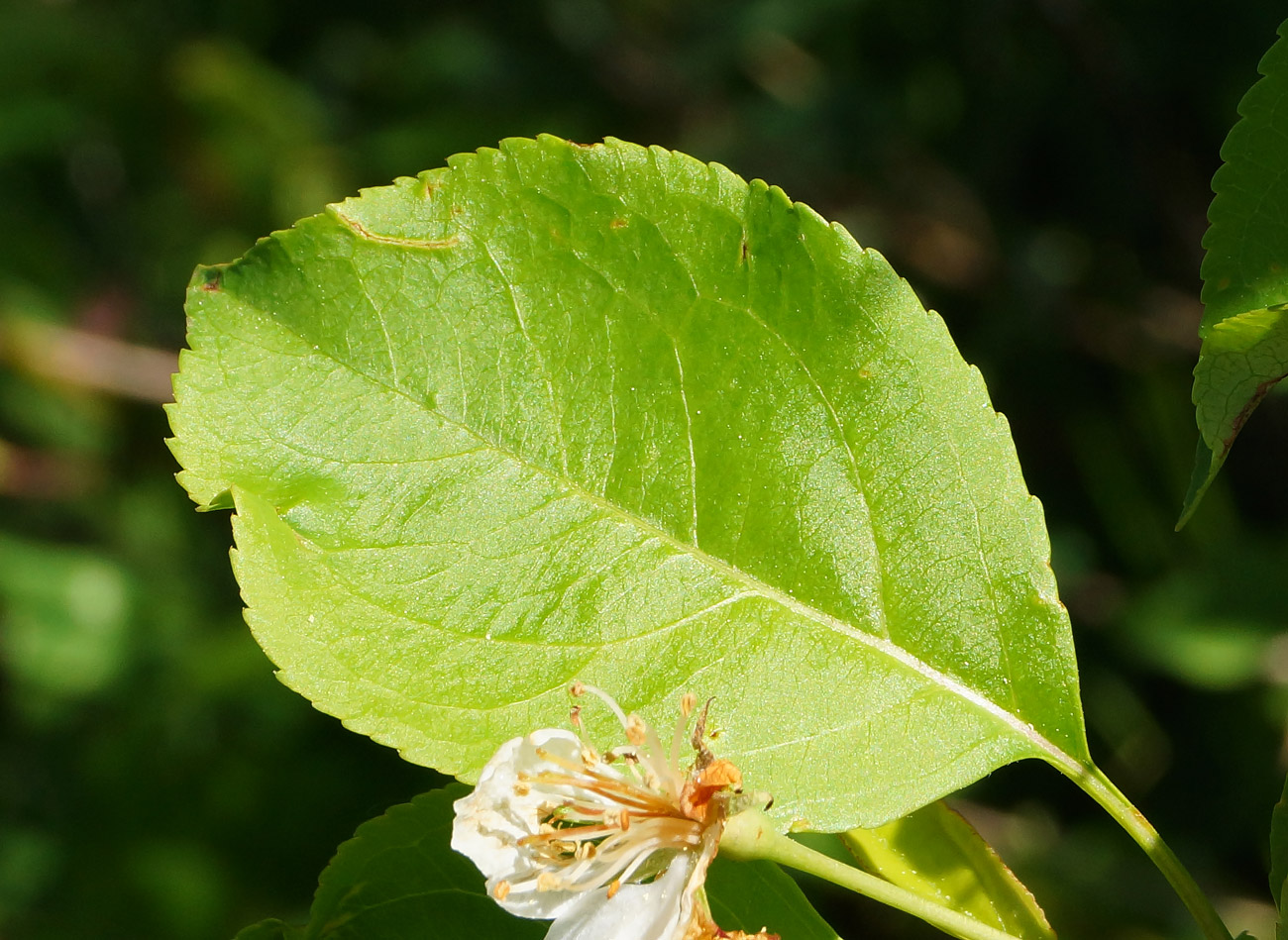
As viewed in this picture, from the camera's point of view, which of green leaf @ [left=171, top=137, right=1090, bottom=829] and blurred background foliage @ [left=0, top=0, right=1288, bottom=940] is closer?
green leaf @ [left=171, top=137, right=1090, bottom=829]

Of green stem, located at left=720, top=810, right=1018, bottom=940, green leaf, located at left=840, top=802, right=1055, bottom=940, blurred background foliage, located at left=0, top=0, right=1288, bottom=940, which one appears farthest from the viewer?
blurred background foliage, located at left=0, top=0, right=1288, bottom=940

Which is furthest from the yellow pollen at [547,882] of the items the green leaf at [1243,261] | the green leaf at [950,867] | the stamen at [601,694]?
the green leaf at [1243,261]

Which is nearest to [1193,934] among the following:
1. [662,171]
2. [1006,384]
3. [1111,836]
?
[1111,836]

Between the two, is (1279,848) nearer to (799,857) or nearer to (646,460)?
(799,857)

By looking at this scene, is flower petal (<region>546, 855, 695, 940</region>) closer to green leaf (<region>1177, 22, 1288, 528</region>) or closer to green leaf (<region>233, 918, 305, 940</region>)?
green leaf (<region>233, 918, 305, 940</region>)

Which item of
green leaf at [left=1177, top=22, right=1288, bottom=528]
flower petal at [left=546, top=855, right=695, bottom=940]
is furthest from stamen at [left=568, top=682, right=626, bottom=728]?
green leaf at [left=1177, top=22, right=1288, bottom=528]

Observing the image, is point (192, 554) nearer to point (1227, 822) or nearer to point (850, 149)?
point (850, 149)
